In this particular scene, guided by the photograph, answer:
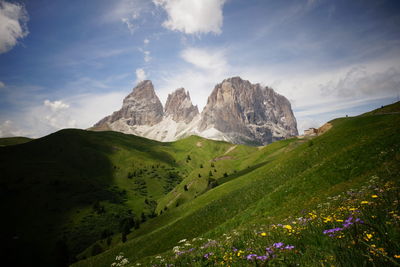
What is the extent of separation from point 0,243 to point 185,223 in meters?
165

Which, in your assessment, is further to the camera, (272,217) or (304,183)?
(304,183)

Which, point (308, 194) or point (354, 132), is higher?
point (354, 132)

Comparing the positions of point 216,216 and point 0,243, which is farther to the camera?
point 0,243

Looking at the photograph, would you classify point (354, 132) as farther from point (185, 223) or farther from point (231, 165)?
point (231, 165)

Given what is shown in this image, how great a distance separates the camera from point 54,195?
18938 cm

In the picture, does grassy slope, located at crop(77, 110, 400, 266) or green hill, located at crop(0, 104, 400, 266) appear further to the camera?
grassy slope, located at crop(77, 110, 400, 266)

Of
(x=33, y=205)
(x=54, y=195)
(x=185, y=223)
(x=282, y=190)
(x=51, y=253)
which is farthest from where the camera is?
(x=54, y=195)

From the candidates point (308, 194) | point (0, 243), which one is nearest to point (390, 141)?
point (308, 194)

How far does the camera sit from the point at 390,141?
2625cm

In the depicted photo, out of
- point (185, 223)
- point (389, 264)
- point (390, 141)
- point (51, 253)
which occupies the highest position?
point (389, 264)

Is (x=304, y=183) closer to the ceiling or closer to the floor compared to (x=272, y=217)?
closer to the ceiling

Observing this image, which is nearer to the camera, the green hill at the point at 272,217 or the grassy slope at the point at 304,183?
the green hill at the point at 272,217

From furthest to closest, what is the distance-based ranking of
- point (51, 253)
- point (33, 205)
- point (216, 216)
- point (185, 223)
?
point (33, 205)
point (51, 253)
point (185, 223)
point (216, 216)

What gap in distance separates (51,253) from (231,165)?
415 ft
